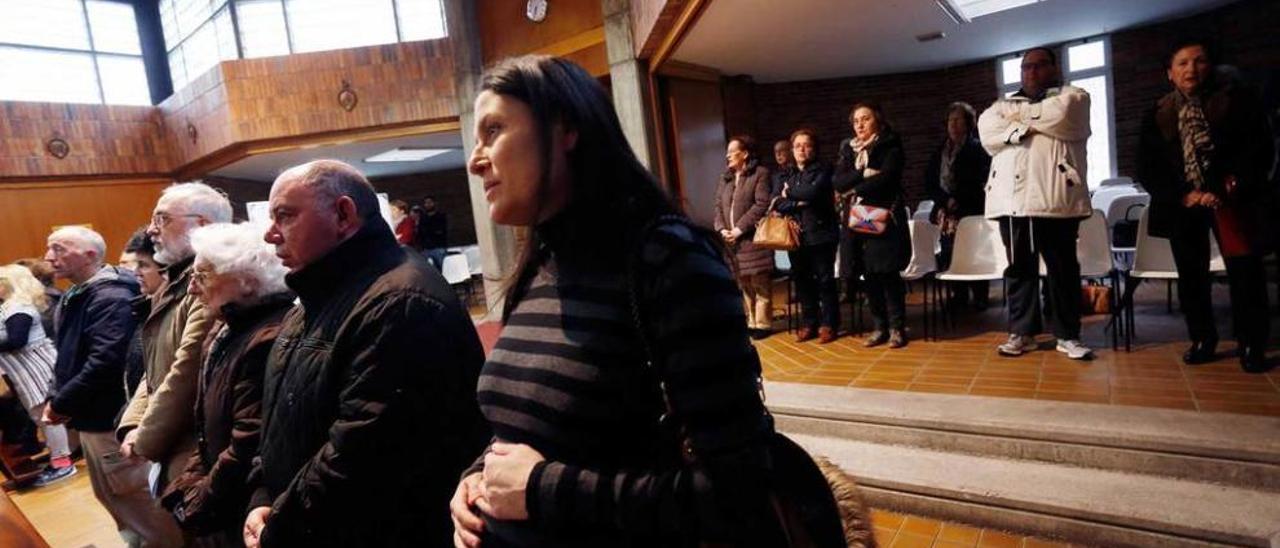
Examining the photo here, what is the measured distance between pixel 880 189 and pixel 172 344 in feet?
13.2

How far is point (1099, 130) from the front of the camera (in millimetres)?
9523

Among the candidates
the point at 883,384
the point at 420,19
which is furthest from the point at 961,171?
the point at 420,19

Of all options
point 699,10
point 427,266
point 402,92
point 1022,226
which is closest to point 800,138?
point 699,10

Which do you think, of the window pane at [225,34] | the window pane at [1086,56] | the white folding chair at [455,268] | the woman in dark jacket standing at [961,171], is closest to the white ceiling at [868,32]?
the window pane at [1086,56]

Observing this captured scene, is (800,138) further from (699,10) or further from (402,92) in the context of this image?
(402,92)

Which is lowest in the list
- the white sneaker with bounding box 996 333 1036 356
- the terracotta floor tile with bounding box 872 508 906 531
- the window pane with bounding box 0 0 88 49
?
the terracotta floor tile with bounding box 872 508 906 531

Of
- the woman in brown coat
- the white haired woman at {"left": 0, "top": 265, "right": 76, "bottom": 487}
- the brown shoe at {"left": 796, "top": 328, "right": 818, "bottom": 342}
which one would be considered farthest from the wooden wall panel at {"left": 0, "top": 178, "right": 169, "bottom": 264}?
the brown shoe at {"left": 796, "top": 328, "right": 818, "bottom": 342}

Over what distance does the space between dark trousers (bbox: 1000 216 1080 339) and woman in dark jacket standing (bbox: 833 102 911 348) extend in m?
0.68

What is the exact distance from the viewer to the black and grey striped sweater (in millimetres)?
870

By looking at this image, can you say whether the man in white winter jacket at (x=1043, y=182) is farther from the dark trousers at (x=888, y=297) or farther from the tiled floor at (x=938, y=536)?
the tiled floor at (x=938, y=536)

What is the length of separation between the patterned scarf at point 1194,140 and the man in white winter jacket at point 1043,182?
43 centimetres

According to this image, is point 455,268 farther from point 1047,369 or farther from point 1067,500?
point 1067,500

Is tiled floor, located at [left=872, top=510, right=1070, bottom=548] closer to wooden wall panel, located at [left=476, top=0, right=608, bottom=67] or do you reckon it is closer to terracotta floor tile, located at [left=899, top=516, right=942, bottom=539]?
terracotta floor tile, located at [left=899, top=516, right=942, bottom=539]

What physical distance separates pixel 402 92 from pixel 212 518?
24.7 feet
